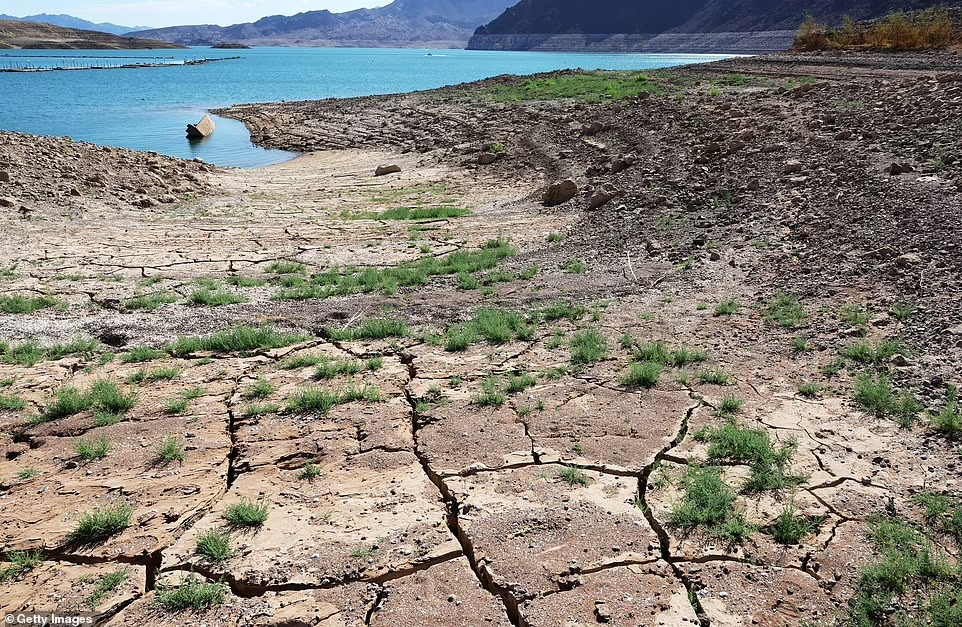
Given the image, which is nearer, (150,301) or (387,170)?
(150,301)

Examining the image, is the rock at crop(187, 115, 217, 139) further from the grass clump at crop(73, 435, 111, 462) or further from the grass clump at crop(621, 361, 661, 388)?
the grass clump at crop(621, 361, 661, 388)

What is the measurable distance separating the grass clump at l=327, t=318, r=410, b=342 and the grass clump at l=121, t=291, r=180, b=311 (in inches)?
106

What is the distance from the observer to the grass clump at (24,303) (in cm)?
848

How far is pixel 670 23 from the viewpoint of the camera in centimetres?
15762

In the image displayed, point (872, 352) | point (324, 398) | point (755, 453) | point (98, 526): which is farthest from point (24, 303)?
point (872, 352)

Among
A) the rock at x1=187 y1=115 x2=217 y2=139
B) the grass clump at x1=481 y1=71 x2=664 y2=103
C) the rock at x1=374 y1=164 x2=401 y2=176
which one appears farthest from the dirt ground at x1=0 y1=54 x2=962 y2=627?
the rock at x1=187 y1=115 x2=217 y2=139

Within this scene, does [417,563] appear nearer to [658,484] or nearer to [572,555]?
[572,555]

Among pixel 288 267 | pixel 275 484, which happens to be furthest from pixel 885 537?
pixel 288 267

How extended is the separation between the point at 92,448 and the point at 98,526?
113 centimetres

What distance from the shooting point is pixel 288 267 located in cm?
1062

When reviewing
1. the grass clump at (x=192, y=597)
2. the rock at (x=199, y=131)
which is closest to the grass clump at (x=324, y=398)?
the grass clump at (x=192, y=597)

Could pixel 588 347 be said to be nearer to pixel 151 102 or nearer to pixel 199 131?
pixel 199 131

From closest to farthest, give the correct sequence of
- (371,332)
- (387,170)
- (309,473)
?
(309,473)
(371,332)
(387,170)

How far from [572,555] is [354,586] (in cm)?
130
